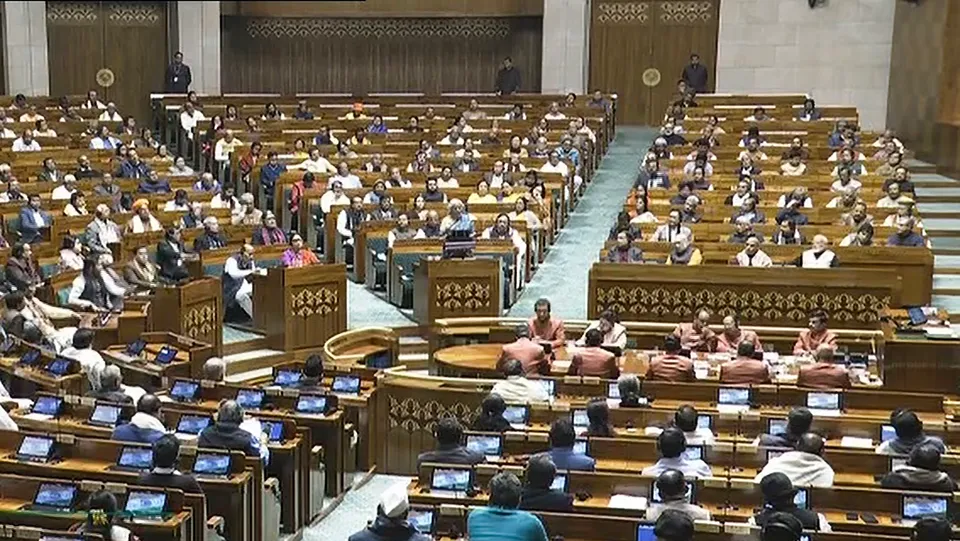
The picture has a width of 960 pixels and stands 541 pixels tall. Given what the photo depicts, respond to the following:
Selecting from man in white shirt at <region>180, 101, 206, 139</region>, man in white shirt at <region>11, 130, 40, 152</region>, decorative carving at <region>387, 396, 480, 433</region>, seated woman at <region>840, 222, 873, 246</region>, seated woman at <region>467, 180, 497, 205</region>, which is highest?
man in white shirt at <region>180, 101, 206, 139</region>

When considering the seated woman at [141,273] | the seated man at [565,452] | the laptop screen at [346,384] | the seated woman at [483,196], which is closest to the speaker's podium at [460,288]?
the seated woman at [141,273]

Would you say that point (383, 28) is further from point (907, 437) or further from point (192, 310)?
point (907, 437)

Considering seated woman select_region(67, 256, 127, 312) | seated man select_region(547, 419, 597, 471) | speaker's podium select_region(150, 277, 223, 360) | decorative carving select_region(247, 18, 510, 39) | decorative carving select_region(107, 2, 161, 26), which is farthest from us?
decorative carving select_region(247, 18, 510, 39)

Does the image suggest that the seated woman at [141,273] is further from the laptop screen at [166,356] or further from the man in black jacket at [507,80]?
the man in black jacket at [507,80]

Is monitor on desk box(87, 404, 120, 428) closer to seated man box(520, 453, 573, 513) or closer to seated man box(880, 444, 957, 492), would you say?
seated man box(520, 453, 573, 513)

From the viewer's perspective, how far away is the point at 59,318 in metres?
10.6

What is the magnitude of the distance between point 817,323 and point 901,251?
275 centimetres

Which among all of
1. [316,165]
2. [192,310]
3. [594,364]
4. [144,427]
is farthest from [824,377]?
[316,165]

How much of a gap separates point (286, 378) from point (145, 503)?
2.68m

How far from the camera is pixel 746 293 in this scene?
39.6 feet

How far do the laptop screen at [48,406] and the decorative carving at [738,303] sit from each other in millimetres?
5476

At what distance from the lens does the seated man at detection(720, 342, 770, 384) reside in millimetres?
9133

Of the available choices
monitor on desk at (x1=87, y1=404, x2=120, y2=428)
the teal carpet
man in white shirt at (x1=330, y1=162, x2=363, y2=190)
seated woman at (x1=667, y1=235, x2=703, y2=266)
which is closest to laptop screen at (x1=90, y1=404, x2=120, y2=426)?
monitor on desk at (x1=87, y1=404, x2=120, y2=428)

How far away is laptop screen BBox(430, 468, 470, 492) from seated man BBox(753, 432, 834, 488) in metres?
1.51
